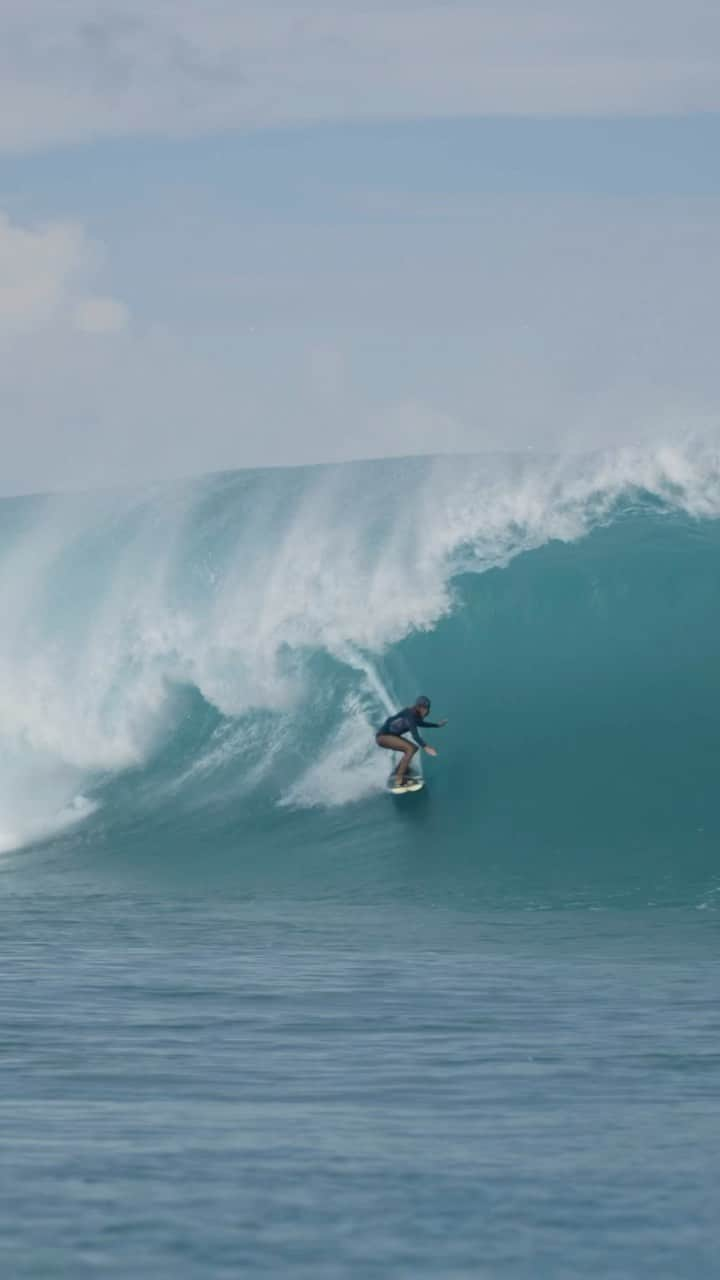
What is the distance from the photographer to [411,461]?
2664 centimetres

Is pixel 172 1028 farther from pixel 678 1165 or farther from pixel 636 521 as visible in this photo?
pixel 636 521

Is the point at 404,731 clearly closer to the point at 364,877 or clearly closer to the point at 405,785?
the point at 405,785

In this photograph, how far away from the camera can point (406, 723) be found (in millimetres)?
15336

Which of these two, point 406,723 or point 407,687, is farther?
point 407,687

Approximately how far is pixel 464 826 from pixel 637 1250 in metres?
9.11

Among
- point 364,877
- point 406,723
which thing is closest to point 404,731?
point 406,723

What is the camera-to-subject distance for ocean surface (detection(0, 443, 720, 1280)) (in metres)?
6.15

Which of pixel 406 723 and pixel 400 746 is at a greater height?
pixel 406 723

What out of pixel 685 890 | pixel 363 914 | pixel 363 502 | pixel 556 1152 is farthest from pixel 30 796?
pixel 556 1152

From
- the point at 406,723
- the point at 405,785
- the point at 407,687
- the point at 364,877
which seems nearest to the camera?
the point at 364,877

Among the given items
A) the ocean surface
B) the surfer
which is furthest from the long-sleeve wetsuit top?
the ocean surface

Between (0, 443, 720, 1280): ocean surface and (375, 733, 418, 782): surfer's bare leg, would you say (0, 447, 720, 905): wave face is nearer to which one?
(0, 443, 720, 1280): ocean surface

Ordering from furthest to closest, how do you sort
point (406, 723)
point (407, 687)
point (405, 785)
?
1. point (407, 687)
2. point (405, 785)
3. point (406, 723)

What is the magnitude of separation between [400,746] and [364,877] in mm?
1946
